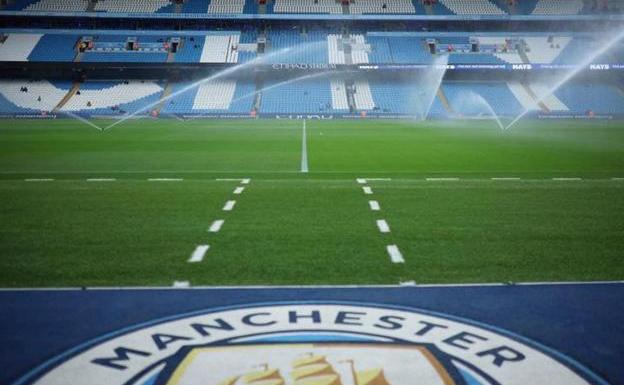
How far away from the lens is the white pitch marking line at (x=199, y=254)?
272 inches

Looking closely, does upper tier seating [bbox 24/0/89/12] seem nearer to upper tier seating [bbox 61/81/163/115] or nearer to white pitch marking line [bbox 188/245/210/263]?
upper tier seating [bbox 61/81/163/115]

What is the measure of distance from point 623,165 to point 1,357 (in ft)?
57.8

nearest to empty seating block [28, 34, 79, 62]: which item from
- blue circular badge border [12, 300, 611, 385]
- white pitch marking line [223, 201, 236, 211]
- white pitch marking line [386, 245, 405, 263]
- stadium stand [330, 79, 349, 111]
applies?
stadium stand [330, 79, 349, 111]

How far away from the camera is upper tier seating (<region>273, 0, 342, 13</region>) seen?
2539 inches

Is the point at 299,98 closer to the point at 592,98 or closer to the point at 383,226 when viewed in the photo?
the point at 592,98

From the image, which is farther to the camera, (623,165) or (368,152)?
(368,152)

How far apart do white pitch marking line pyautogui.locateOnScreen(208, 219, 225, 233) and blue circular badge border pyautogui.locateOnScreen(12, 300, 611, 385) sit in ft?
11.1

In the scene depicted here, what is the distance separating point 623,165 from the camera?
1714 centimetres

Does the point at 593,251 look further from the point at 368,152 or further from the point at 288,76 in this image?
the point at 288,76

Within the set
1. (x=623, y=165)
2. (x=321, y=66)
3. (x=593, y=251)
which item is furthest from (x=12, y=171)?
(x=321, y=66)

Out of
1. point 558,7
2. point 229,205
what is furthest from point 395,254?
point 558,7

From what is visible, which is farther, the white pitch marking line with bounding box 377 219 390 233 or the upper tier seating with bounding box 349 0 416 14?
the upper tier seating with bounding box 349 0 416 14

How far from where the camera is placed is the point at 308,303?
17.5 feet

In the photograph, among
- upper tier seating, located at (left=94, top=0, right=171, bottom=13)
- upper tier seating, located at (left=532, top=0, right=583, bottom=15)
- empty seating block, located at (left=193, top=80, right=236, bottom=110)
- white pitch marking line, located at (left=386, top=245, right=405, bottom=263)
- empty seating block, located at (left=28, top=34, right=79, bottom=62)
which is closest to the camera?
white pitch marking line, located at (left=386, top=245, right=405, bottom=263)
